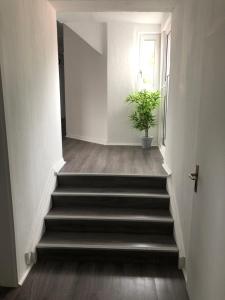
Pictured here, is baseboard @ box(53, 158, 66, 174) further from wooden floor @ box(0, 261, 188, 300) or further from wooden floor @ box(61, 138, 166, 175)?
wooden floor @ box(0, 261, 188, 300)

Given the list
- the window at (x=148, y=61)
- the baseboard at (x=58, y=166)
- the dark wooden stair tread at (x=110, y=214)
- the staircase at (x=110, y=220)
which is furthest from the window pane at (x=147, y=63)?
the dark wooden stair tread at (x=110, y=214)

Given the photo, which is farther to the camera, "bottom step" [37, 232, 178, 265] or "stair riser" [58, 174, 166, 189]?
"stair riser" [58, 174, 166, 189]

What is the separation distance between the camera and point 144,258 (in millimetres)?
2734

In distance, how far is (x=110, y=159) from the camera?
14.1 ft

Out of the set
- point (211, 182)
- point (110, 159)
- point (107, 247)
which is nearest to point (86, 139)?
point (110, 159)

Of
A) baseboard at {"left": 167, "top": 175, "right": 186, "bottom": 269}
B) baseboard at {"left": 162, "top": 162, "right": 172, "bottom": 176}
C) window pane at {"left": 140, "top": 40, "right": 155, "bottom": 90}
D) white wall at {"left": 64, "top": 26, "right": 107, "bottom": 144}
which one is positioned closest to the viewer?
baseboard at {"left": 167, "top": 175, "right": 186, "bottom": 269}

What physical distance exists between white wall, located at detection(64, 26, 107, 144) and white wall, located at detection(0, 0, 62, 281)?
71.6 inches

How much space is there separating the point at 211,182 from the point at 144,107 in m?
3.27

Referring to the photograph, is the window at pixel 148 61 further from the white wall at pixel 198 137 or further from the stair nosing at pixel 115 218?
the stair nosing at pixel 115 218

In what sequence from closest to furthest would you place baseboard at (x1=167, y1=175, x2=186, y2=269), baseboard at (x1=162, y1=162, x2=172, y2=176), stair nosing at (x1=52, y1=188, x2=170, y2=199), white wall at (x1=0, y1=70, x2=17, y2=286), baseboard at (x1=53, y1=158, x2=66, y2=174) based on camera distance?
white wall at (x1=0, y1=70, x2=17, y2=286), baseboard at (x1=167, y1=175, x2=186, y2=269), stair nosing at (x1=52, y1=188, x2=170, y2=199), baseboard at (x1=162, y1=162, x2=172, y2=176), baseboard at (x1=53, y1=158, x2=66, y2=174)

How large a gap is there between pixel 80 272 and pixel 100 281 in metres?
0.23

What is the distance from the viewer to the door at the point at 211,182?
145 centimetres

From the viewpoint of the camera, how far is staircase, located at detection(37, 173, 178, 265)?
9.00 ft

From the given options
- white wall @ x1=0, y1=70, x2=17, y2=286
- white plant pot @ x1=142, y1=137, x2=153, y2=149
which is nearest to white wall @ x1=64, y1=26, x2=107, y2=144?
white plant pot @ x1=142, y1=137, x2=153, y2=149
